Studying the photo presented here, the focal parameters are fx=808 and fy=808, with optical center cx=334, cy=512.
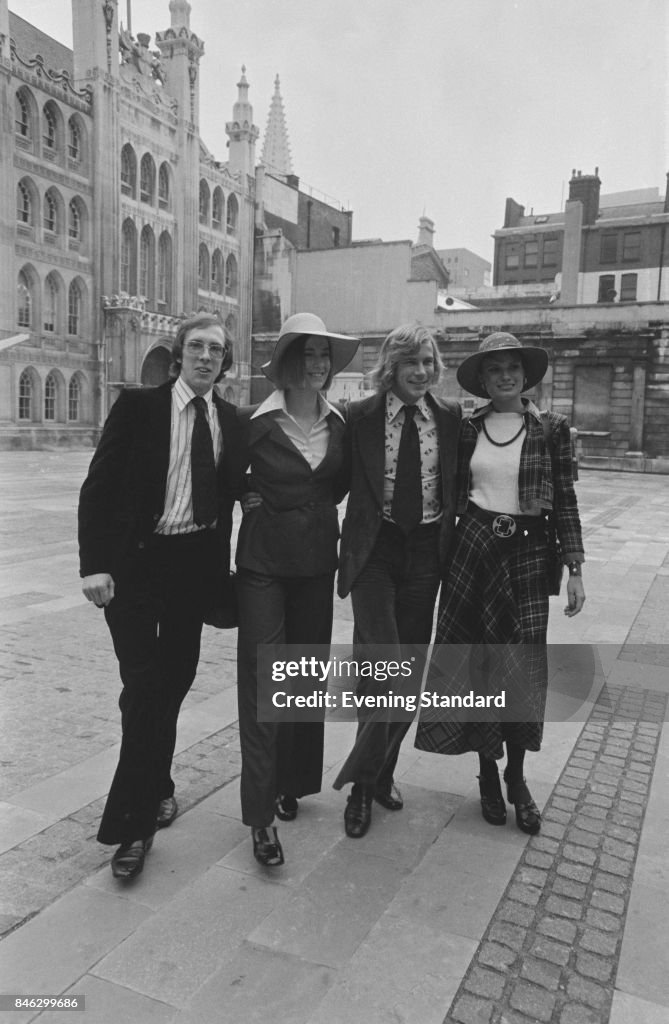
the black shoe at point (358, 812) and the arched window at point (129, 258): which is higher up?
the arched window at point (129, 258)

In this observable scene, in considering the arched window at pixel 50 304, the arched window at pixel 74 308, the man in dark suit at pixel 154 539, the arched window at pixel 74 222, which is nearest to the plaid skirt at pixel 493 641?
the man in dark suit at pixel 154 539

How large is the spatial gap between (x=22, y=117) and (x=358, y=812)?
33.7 meters

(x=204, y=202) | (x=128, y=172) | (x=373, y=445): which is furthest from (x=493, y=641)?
(x=204, y=202)

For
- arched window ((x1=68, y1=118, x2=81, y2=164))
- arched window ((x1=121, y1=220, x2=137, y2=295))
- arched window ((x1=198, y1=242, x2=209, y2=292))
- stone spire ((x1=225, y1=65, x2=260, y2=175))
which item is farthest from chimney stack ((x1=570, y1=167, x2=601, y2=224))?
arched window ((x1=68, y1=118, x2=81, y2=164))

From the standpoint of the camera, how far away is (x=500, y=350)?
356cm

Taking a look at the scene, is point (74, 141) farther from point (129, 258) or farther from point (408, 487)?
point (408, 487)

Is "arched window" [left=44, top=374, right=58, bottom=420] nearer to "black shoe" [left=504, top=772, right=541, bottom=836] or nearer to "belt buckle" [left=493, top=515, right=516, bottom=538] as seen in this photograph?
"belt buckle" [left=493, top=515, right=516, bottom=538]

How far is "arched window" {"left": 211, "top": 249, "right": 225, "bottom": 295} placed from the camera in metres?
41.7

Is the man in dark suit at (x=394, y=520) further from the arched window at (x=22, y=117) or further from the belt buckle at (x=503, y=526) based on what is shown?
the arched window at (x=22, y=117)

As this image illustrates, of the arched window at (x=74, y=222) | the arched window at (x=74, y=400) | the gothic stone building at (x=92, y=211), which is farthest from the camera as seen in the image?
the arched window at (x=74, y=400)

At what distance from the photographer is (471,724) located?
3664 millimetres

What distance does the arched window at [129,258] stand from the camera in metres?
35.5

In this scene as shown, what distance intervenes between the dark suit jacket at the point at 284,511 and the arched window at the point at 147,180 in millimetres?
36220

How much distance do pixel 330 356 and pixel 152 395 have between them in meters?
0.80
